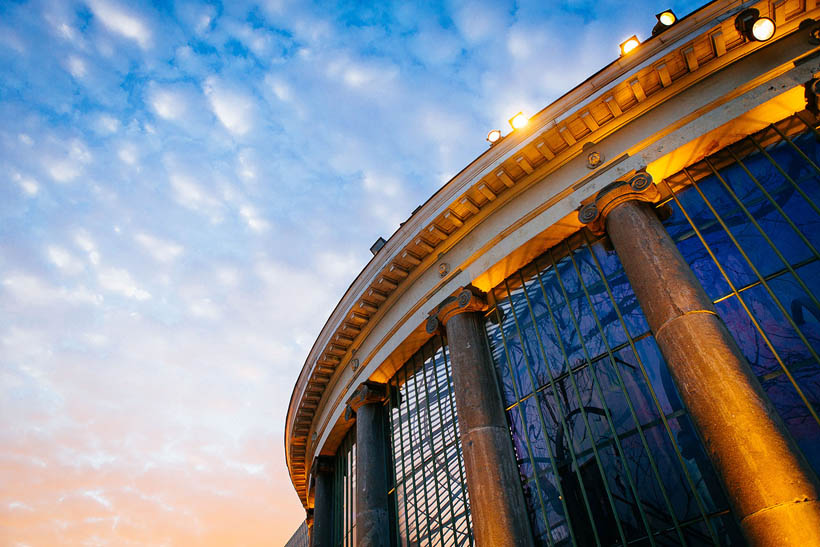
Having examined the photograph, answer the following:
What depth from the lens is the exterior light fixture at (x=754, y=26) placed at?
9.97 metres

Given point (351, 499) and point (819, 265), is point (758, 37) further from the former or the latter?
point (351, 499)

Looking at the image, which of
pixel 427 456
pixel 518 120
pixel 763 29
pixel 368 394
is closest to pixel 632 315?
Result: pixel 518 120

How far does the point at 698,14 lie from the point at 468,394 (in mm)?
10112

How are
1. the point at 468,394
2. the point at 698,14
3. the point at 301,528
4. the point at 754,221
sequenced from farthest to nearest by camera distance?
the point at 301,528
the point at 468,394
the point at 698,14
the point at 754,221

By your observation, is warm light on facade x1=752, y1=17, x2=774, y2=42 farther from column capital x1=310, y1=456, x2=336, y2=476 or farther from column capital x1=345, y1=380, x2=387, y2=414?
column capital x1=310, y1=456, x2=336, y2=476

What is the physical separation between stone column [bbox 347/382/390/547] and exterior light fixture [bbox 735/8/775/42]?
13.9 m

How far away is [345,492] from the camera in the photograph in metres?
19.3

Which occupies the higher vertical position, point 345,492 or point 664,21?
point 664,21

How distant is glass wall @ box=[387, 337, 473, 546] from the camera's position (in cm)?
1262

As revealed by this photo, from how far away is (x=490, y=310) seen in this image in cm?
1371

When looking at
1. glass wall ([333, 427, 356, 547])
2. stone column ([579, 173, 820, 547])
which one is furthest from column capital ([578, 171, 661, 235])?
glass wall ([333, 427, 356, 547])

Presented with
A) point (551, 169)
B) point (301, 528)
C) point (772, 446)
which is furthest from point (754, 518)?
point (301, 528)

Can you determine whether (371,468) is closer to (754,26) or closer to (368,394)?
(368,394)

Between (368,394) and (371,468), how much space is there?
2361mm
